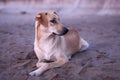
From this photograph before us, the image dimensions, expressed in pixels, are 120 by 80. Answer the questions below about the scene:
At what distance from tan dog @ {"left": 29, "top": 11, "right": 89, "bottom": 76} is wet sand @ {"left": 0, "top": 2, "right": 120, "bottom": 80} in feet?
0.36

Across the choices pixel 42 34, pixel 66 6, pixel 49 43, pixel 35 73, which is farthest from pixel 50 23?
pixel 66 6

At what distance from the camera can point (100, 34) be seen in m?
6.68

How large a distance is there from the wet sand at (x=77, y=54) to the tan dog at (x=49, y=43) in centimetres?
11

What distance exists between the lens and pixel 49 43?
4555 mm

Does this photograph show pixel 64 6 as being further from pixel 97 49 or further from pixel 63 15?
pixel 97 49

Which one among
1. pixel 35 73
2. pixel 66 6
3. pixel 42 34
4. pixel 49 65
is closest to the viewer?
pixel 35 73

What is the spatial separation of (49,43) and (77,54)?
0.81 meters

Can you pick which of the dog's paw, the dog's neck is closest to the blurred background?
the dog's neck

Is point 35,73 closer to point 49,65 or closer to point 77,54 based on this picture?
point 49,65

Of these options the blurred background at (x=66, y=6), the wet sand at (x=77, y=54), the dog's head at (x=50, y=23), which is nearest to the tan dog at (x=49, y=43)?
the dog's head at (x=50, y=23)

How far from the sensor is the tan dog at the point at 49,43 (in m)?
4.38

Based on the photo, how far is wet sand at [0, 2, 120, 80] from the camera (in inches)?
164

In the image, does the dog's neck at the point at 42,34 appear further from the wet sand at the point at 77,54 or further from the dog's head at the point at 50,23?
the wet sand at the point at 77,54

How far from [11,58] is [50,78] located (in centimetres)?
117
